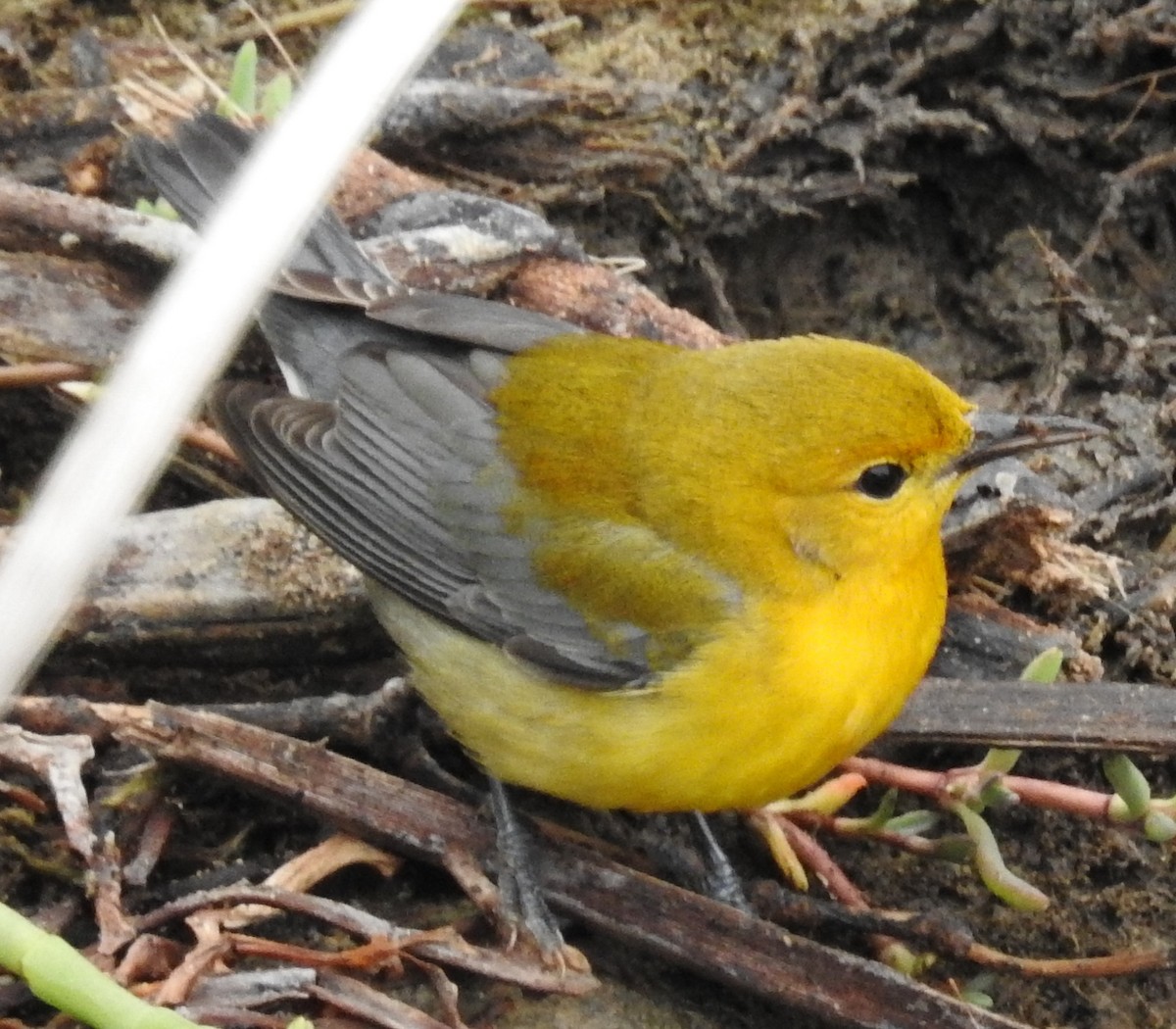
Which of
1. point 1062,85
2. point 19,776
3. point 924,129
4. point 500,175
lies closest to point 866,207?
point 924,129

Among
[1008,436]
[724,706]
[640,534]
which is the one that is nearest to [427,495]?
[640,534]

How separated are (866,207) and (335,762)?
2.49m

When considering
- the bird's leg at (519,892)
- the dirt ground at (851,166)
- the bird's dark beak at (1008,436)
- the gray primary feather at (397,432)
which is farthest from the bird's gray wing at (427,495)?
the bird's dark beak at (1008,436)

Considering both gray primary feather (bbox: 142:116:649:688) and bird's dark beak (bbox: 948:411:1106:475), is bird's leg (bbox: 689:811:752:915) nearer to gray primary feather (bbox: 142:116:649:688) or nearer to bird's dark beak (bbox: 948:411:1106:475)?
gray primary feather (bbox: 142:116:649:688)

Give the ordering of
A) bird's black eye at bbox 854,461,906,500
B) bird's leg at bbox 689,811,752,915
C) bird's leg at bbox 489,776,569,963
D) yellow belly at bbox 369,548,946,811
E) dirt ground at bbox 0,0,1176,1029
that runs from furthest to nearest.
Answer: dirt ground at bbox 0,0,1176,1029 < bird's leg at bbox 689,811,752,915 < bird's black eye at bbox 854,461,906,500 < yellow belly at bbox 369,548,946,811 < bird's leg at bbox 489,776,569,963

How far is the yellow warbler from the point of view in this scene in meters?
3.43

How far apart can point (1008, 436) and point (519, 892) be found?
1.34 meters

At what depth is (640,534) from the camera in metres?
3.65

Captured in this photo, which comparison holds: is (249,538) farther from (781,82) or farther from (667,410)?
(781,82)

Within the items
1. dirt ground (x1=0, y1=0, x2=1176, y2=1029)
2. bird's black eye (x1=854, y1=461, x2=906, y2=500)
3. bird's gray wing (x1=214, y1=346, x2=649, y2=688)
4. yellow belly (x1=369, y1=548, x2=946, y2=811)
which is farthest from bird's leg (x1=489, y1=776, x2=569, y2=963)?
dirt ground (x1=0, y1=0, x2=1176, y2=1029)

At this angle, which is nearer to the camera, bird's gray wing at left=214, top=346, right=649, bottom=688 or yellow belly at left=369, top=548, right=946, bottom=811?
yellow belly at left=369, top=548, right=946, bottom=811

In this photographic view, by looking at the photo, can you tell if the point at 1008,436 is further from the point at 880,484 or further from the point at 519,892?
the point at 519,892

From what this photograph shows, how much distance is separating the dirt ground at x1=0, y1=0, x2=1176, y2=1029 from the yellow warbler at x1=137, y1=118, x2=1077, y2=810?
55 centimetres

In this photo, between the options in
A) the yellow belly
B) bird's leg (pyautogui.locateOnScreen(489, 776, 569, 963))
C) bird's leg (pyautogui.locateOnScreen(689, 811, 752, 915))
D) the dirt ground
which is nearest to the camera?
bird's leg (pyautogui.locateOnScreen(489, 776, 569, 963))
